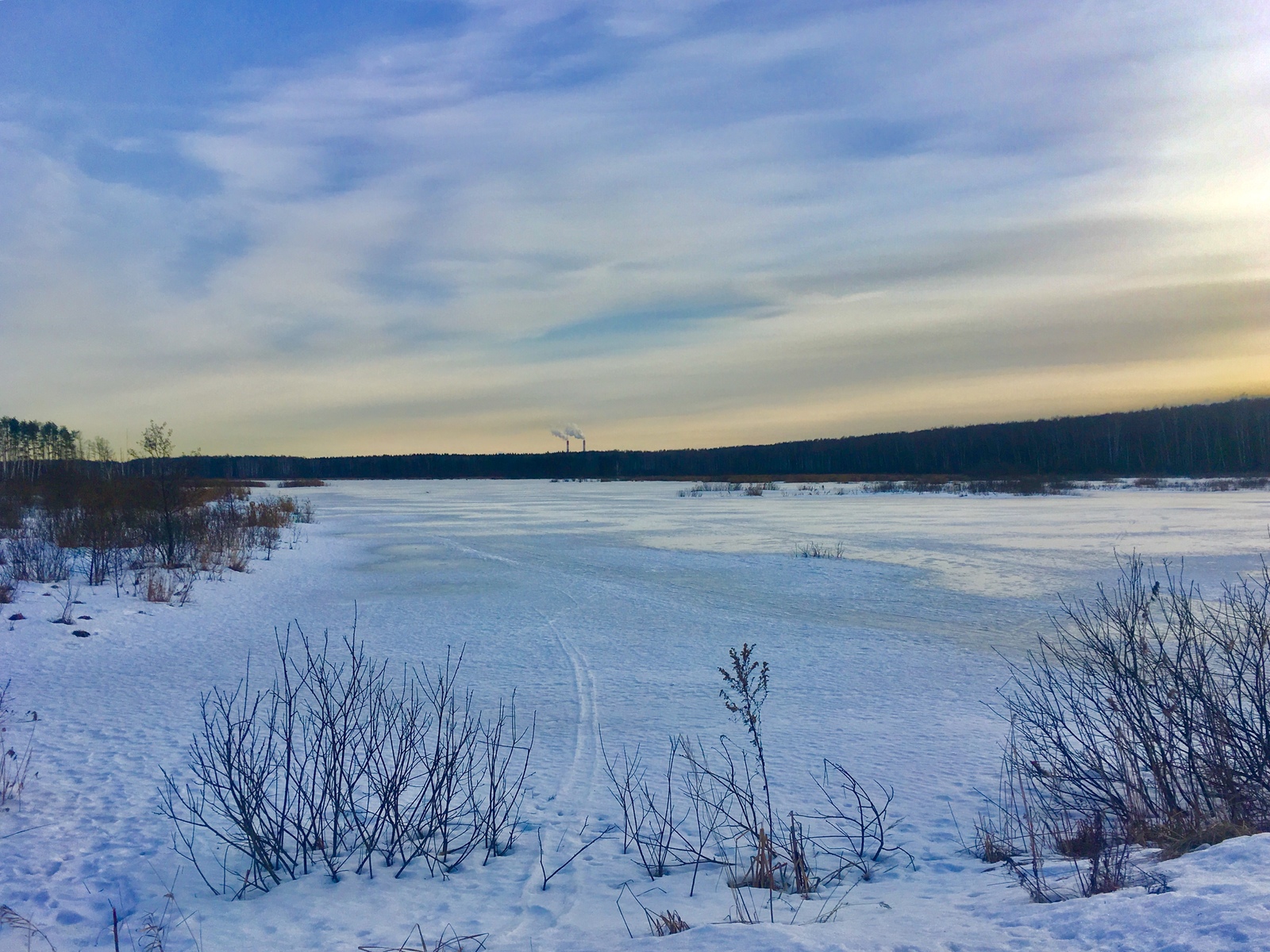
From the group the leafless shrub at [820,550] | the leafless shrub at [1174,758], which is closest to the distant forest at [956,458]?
the leafless shrub at [820,550]

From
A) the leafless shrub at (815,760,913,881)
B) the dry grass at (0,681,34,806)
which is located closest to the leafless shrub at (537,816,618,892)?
the leafless shrub at (815,760,913,881)

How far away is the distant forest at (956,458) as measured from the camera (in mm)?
79438

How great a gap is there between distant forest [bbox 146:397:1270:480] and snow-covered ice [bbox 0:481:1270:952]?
182 feet

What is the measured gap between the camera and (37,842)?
13.7 feet

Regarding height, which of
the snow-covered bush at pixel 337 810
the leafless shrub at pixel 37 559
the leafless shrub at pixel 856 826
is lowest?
the leafless shrub at pixel 856 826

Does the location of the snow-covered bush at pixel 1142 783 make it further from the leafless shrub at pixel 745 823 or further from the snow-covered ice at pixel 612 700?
the leafless shrub at pixel 745 823

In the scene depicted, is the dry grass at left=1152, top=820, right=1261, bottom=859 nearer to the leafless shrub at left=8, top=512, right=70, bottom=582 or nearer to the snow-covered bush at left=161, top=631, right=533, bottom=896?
the snow-covered bush at left=161, top=631, right=533, bottom=896

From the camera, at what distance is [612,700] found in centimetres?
723

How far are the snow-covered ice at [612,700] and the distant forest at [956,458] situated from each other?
182ft

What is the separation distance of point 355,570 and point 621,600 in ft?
21.6

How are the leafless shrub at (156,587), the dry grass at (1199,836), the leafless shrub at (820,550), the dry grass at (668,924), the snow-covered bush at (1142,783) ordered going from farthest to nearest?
the leafless shrub at (820,550), the leafless shrub at (156,587), the snow-covered bush at (1142,783), the dry grass at (1199,836), the dry grass at (668,924)

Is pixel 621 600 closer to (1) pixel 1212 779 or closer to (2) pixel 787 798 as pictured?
(2) pixel 787 798

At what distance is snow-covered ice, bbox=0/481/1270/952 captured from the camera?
10.9 feet

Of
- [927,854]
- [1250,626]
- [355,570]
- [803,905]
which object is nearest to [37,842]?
[803,905]
